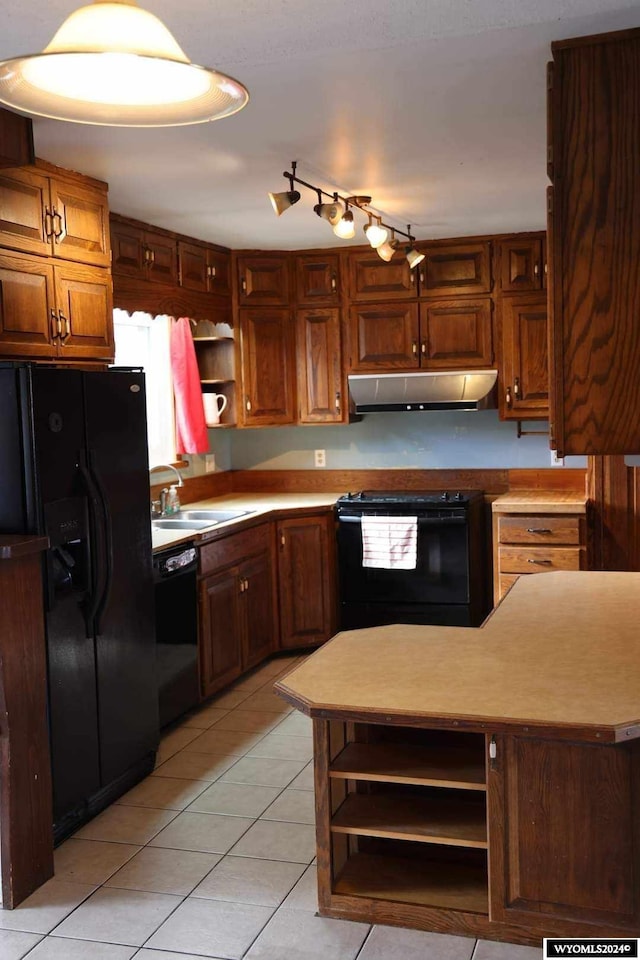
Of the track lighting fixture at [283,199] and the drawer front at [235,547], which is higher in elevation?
the track lighting fixture at [283,199]

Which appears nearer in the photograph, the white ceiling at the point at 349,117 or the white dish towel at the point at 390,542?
the white ceiling at the point at 349,117

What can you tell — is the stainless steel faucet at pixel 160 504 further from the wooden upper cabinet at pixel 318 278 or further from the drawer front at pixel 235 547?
the wooden upper cabinet at pixel 318 278

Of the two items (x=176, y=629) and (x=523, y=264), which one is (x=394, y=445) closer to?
(x=523, y=264)

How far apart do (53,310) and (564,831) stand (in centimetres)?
255

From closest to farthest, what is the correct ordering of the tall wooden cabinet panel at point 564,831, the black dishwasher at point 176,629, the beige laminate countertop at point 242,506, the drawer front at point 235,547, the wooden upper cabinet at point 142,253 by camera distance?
the tall wooden cabinet panel at point 564,831 < the black dishwasher at point 176,629 < the beige laminate countertop at point 242,506 < the wooden upper cabinet at point 142,253 < the drawer front at point 235,547

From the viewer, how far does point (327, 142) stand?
3.39 metres

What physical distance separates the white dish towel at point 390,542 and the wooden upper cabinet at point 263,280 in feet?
4.51

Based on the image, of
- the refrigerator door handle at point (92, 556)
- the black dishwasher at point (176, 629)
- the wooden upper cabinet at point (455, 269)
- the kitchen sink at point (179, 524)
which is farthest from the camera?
the wooden upper cabinet at point (455, 269)

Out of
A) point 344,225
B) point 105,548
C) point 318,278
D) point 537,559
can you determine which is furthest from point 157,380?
point 537,559

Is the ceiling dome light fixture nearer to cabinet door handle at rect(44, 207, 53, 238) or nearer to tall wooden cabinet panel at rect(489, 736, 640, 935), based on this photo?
tall wooden cabinet panel at rect(489, 736, 640, 935)

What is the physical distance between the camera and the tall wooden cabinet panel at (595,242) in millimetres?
2387

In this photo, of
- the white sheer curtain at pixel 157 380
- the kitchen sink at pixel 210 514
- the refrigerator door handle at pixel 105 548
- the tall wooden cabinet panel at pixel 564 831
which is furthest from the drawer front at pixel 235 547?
the tall wooden cabinet panel at pixel 564 831

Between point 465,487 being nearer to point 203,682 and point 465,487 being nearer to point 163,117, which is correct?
point 203,682

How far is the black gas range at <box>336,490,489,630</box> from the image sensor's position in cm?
530
